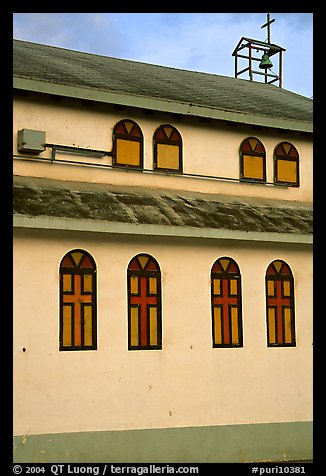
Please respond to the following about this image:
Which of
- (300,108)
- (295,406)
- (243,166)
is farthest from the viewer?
(300,108)

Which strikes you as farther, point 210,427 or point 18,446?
point 210,427

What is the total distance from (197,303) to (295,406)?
9.62ft

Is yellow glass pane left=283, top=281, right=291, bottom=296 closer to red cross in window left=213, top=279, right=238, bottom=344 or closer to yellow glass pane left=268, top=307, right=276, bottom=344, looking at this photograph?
yellow glass pane left=268, top=307, right=276, bottom=344

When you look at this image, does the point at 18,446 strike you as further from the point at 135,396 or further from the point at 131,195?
the point at 131,195

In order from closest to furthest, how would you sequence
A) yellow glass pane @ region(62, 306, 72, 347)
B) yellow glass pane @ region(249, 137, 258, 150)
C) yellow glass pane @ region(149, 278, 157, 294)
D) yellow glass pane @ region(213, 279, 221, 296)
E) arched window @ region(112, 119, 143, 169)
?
yellow glass pane @ region(62, 306, 72, 347), yellow glass pane @ region(149, 278, 157, 294), yellow glass pane @ region(213, 279, 221, 296), arched window @ region(112, 119, 143, 169), yellow glass pane @ region(249, 137, 258, 150)

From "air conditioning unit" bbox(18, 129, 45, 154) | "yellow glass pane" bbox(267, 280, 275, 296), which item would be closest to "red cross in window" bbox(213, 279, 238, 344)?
"yellow glass pane" bbox(267, 280, 275, 296)

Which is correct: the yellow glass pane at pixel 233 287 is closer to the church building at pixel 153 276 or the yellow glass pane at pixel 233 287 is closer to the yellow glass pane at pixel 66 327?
the church building at pixel 153 276

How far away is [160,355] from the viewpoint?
43.4ft

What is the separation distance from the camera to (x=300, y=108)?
59.5 feet

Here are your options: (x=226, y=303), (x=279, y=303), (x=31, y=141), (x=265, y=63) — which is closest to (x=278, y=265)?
(x=279, y=303)

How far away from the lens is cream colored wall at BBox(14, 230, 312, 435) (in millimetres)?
12117

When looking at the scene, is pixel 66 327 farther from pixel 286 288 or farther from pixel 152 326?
pixel 286 288

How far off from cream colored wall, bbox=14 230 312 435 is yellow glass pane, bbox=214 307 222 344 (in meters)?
0.18

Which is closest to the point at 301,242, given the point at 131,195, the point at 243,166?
the point at 243,166
